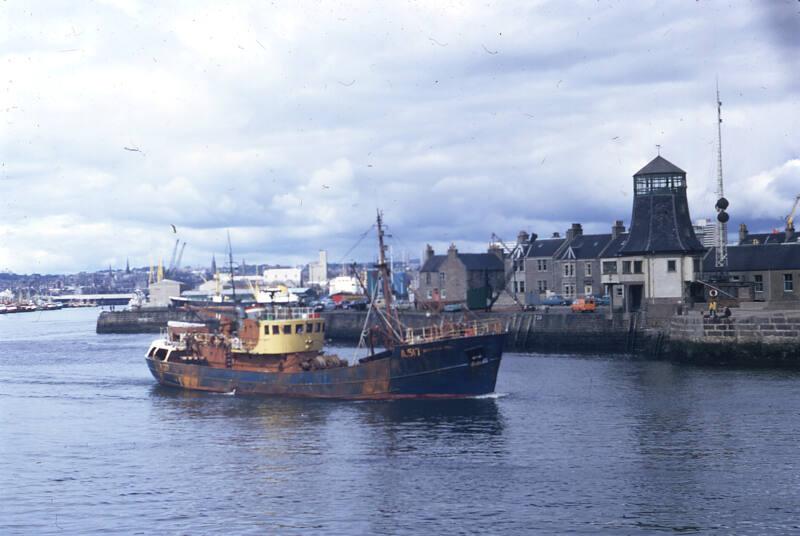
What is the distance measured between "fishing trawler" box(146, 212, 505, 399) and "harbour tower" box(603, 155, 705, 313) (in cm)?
2586

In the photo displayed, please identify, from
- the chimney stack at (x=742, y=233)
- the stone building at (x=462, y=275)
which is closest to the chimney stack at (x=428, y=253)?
the stone building at (x=462, y=275)

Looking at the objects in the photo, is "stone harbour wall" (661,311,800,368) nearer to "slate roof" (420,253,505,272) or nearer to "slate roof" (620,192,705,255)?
"slate roof" (620,192,705,255)

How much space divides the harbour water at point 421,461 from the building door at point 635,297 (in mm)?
22607

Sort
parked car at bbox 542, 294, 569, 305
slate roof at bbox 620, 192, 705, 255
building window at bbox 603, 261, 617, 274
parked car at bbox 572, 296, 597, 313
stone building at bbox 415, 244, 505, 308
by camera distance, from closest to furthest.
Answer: slate roof at bbox 620, 192, 705, 255, building window at bbox 603, 261, 617, 274, parked car at bbox 572, 296, 597, 313, parked car at bbox 542, 294, 569, 305, stone building at bbox 415, 244, 505, 308

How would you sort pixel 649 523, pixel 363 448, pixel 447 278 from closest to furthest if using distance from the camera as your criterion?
1. pixel 649 523
2. pixel 363 448
3. pixel 447 278

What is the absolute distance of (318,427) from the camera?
46625 millimetres

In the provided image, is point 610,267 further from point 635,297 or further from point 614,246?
point 614,246

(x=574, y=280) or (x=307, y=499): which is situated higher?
(x=574, y=280)

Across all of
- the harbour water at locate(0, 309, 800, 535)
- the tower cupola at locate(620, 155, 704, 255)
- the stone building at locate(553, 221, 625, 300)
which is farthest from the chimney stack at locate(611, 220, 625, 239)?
the harbour water at locate(0, 309, 800, 535)

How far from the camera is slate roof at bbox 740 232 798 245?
312 feet

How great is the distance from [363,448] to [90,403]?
22.6 meters

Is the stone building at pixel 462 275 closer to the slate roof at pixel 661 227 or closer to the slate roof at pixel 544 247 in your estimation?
the slate roof at pixel 544 247

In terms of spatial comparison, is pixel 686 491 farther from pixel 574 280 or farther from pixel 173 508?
pixel 574 280

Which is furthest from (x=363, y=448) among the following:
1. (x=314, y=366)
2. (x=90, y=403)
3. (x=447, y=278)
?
(x=447, y=278)
